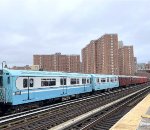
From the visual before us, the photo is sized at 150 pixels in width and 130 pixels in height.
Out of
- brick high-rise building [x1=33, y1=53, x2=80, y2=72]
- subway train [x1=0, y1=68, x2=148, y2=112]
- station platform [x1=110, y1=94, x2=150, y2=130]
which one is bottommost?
station platform [x1=110, y1=94, x2=150, y2=130]

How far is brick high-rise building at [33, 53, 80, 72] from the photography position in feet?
356

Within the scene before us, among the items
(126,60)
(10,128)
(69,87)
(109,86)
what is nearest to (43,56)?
(126,60)

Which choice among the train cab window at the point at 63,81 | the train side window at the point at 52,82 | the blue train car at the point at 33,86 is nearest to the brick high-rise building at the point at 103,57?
the blue train car at the point at 33,86

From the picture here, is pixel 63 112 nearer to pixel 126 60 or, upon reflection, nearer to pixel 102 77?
pixel 102 77

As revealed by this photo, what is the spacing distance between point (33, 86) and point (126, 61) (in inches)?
5035

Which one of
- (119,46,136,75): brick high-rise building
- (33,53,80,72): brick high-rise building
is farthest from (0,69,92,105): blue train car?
(119,46,136,75): brick high-rise building

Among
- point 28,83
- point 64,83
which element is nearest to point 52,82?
point 64,83

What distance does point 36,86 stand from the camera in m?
22.4

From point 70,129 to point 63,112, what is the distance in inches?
246

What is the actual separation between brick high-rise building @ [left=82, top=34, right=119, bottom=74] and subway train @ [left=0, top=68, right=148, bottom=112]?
84.6 m

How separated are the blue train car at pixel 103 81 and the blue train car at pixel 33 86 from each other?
793 cm

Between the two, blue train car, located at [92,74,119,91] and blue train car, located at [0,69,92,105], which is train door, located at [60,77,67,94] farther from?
blue train car, located at [92,74,119,91]

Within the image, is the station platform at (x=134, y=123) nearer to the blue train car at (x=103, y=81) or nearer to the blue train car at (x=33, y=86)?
the blue train car at (x=33, y=86)

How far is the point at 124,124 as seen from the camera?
48.1ft
